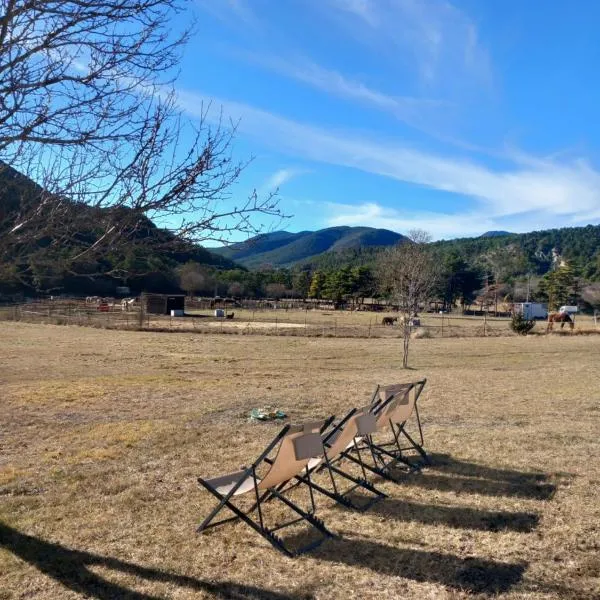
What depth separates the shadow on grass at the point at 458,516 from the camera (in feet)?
14.7

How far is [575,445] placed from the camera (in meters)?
7.12

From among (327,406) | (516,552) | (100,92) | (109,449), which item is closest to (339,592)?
(516,552)

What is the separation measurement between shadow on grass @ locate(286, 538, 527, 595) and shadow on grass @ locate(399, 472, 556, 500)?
154 centimetres

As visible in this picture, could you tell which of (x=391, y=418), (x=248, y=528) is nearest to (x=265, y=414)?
(x=391, y=418)

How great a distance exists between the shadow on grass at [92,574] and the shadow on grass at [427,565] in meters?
0.67

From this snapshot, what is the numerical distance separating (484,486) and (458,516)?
36.1 inches

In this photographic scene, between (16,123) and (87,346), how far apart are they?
20911mm

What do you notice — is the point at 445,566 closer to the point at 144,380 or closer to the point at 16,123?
the point at 16,123

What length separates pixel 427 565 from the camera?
12.4 ft

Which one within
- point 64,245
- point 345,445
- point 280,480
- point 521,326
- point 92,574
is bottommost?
point 92,574

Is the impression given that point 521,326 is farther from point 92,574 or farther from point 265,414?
point 92,574

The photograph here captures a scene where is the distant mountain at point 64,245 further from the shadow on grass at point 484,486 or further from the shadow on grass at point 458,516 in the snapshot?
the shadow on grass at point 484,486

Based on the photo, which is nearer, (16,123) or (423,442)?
(16,123)

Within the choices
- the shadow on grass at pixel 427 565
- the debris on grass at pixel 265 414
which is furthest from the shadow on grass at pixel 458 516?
the debris on grass at pixel 265 414
